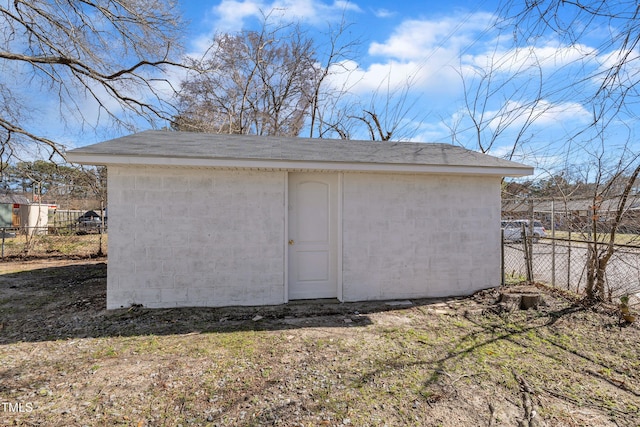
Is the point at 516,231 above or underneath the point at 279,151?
underneath

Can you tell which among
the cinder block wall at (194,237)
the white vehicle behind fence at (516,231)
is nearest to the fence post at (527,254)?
Result: the white vehicle behind fence at (516,231)

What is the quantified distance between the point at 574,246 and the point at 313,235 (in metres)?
4.43

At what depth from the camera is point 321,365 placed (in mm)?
3264

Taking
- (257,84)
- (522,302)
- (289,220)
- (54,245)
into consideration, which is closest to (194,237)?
(289,220)

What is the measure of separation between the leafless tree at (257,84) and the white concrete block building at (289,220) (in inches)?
379

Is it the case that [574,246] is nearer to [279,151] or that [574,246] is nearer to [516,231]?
[516,231]

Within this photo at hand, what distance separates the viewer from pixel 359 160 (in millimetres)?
5250

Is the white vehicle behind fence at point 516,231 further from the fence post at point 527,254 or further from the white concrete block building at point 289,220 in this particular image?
the white concrete block building at point 289,220

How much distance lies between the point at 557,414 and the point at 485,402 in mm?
508

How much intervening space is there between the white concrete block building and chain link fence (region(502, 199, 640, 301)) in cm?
93

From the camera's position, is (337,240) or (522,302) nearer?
(522,302)

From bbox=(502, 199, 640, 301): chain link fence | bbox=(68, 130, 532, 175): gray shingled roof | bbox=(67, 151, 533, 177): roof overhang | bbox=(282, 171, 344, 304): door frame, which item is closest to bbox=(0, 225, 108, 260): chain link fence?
bbox=(68, 130, 532, 175): gray shingled roof

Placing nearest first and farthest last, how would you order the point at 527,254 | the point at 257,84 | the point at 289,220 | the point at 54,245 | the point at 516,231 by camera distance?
the point at 289,220 → the point at 527,254 → the point at 516,231 → the point at 54,245 → the point at 257,84

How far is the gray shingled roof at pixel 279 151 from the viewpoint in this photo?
4.75 metres
